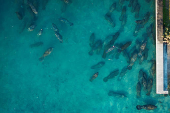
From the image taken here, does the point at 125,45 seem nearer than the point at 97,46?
Yes

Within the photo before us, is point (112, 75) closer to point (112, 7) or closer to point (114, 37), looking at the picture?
point (114, 37)

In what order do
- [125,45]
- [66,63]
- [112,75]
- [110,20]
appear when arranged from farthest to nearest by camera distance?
[66,63] → [112,75] → [110,20] → [125,45]

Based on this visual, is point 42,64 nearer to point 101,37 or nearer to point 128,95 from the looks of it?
point 101,37

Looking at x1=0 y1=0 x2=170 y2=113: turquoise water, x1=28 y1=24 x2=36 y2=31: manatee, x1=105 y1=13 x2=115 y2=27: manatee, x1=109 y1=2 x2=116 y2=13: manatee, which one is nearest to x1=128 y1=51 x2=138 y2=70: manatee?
x1=0 y1=0 x2=170 y2=113: turquoise water

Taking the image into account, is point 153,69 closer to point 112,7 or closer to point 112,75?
point 112,75

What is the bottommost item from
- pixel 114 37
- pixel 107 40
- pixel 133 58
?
pixel 133 58

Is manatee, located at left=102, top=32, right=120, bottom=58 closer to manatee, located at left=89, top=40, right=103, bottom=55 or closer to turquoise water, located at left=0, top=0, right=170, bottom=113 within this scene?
turquoise water, located at left=0, top=0, right=170, bottom=113

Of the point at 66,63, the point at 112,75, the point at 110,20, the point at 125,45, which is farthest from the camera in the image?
the point at 66,63

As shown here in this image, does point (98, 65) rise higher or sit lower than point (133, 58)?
lower

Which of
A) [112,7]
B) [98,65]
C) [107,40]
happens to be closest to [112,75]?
[98,65]

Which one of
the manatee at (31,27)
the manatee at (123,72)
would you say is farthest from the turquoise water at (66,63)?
the manatee at (31,27)
